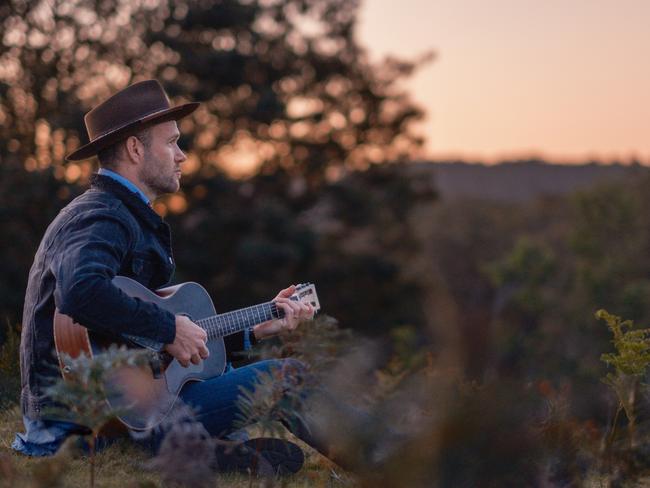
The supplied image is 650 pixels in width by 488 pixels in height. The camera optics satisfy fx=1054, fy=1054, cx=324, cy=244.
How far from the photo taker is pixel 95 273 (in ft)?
12.5

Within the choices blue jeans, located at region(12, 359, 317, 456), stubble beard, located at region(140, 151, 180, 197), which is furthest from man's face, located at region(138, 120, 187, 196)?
blue jeans, located at region(12, 359, 317, 456)

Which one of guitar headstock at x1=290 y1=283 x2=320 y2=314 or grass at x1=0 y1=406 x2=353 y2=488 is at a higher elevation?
guitar headstock at x1=290 y1=283 x2=320 y2=314

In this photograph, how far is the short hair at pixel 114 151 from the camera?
4430mm

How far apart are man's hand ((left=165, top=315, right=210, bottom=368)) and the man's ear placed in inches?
30.6

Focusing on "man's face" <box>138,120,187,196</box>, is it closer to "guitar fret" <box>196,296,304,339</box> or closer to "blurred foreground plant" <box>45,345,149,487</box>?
"guitar fret" <box>196,296,304,339</box>

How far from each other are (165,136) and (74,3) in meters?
27.2

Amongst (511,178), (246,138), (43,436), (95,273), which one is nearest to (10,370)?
(43,436)

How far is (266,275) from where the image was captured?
1075 inches

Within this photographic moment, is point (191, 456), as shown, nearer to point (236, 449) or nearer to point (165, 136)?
point (236, 449)

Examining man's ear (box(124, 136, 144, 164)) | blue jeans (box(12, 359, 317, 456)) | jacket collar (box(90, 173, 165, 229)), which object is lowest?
blue jeans (box(12, 359, 317, 456))

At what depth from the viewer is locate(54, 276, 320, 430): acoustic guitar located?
Result: 4000mm

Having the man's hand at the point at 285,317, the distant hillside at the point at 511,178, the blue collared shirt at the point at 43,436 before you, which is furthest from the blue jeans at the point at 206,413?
the distant hillside at the point at 511,178

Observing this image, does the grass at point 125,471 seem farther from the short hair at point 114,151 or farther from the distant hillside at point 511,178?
the distant hillside at point 511,178

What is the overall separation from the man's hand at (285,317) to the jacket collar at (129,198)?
0.66m
